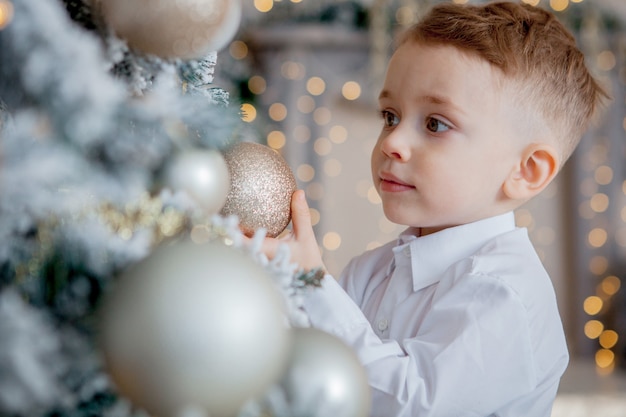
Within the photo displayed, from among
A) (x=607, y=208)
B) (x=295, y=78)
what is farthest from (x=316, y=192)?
(x=607, y=208)

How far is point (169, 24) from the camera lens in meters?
0.53

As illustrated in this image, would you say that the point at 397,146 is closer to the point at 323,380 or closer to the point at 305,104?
the point at 323,380

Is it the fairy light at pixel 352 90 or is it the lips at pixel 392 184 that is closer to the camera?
the lips at pixel 392 184

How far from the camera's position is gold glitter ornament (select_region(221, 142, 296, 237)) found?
789 mm

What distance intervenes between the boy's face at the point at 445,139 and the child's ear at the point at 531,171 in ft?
0.05

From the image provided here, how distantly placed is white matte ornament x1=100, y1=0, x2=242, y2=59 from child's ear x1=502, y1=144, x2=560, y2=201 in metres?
0.58

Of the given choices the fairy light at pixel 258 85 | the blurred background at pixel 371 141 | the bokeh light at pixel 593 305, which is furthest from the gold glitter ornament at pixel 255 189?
the bokeh light at pixel 593 305

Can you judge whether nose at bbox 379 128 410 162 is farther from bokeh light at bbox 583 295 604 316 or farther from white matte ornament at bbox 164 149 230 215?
bokeh light at bbox 583 295 604 316

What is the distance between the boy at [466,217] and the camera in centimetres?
79

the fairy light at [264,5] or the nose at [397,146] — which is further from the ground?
the fairy light at [264,5]

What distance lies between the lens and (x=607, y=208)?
139 inches

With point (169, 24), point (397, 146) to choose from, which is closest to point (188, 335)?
point (169, 24)

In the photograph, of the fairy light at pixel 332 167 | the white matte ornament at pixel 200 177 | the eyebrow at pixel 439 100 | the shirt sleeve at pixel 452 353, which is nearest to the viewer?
the white matte ornament at pixel 200 177

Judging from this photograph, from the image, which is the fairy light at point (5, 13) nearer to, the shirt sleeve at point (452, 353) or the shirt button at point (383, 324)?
the shirt sleeve at point (452, 353)
